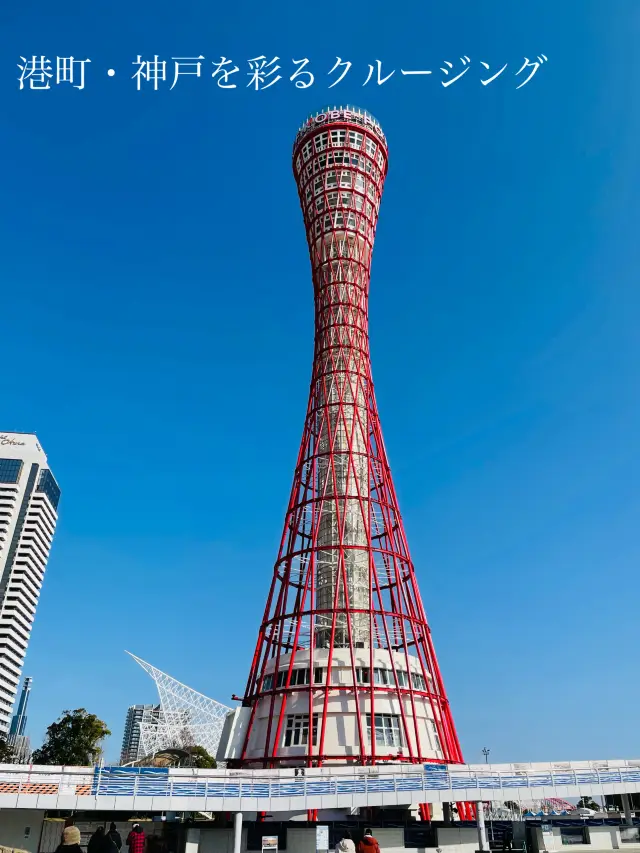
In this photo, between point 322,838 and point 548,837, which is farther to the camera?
point 548,837

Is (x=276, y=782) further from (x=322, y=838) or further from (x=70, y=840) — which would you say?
(x=70, y=840)

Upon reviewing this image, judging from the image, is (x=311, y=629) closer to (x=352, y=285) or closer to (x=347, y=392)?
(x=347, y=392)

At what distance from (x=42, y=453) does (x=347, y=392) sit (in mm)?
119655

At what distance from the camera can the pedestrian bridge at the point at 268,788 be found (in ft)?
76.8

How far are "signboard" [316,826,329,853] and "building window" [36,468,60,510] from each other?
138280mm

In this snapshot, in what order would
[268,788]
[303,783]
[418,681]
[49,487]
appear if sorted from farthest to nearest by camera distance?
[49,487]
[418,681]
[303,783]
[268,788]

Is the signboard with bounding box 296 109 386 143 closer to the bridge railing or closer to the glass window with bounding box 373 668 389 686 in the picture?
the glass window with bounding box 373 668 389 686

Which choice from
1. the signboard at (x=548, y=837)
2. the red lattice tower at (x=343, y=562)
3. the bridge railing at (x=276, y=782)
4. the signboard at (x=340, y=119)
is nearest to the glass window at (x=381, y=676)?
the red lattice tower at (x=343, y=562)

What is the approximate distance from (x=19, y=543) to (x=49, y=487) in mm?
14959

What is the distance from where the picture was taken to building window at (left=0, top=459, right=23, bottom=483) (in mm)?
145750

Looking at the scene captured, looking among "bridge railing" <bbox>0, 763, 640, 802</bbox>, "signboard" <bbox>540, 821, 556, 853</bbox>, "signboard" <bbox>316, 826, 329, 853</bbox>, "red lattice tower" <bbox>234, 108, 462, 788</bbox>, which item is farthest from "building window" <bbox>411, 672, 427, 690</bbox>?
"signboard" <bbox>316, 826, 329, 853</bbox>

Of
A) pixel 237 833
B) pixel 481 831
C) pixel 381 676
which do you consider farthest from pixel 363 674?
pixel 237 833

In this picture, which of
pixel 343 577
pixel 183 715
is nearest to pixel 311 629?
pixel 343 577

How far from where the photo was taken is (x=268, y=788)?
24844mm
